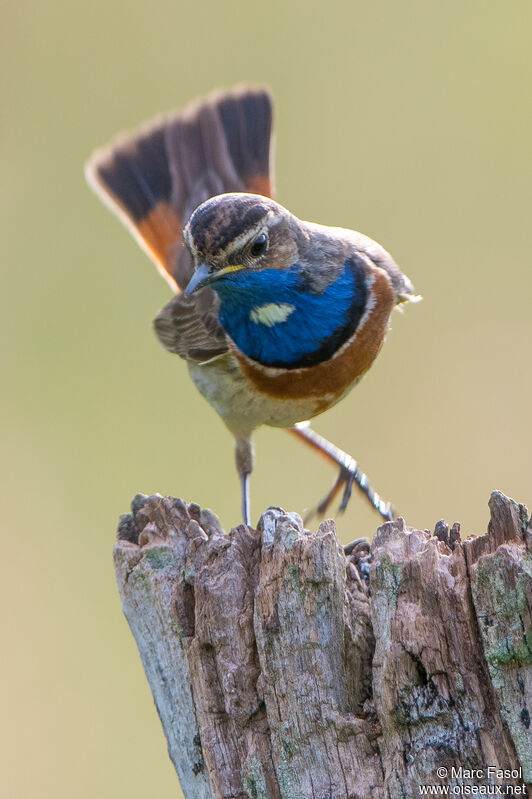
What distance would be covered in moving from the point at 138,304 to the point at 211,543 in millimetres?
5789

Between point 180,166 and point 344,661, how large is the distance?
4.50 meters

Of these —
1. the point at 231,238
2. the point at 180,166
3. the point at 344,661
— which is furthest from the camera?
the point at 180,166

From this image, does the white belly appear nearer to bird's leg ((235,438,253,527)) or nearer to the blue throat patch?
the blue throat patch

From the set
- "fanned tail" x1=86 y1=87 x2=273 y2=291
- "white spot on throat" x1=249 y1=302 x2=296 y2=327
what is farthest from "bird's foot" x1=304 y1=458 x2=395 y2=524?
"fanned tail" x1=86 y1=87 x2=273 y2=291

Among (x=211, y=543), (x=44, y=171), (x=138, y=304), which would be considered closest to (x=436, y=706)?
(x=211, y=543)

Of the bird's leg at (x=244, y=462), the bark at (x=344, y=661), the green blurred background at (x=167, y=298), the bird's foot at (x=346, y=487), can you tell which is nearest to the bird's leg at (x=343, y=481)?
the bird's foot at (x=346, y=487)

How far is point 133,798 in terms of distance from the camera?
7246 millimetres

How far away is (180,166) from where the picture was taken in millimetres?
7246

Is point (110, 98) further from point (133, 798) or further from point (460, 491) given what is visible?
point (133, 798)

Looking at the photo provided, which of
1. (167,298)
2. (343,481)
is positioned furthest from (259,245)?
(167,298)

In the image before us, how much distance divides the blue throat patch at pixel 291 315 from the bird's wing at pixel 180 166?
144cm

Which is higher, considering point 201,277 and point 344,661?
point 201,277

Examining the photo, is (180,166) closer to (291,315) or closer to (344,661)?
(291,315)

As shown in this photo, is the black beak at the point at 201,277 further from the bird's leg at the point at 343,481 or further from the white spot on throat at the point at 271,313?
the bird's leg at the point at 343,481
